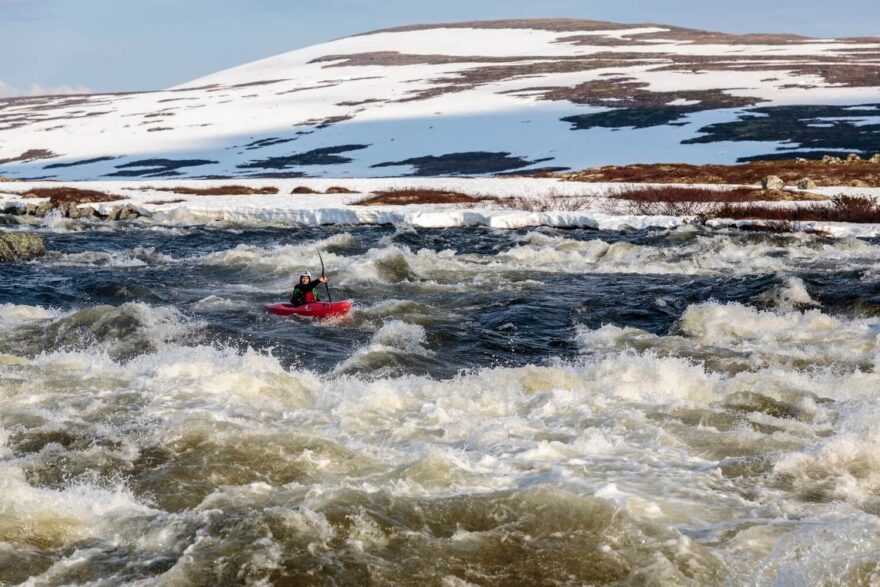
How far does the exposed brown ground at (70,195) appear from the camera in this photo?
44.1m

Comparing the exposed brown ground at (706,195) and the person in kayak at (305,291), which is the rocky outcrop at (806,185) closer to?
the exposed brown ground at (706,195)

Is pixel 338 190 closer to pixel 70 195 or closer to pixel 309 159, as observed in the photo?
pixel 70 195

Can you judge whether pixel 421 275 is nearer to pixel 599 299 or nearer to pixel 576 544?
pixel 599 299

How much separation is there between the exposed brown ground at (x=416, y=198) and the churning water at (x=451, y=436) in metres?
18.7

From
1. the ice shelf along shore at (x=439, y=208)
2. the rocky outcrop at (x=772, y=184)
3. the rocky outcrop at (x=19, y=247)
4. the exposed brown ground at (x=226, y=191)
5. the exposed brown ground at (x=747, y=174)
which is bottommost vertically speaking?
the exposed brown ground at (x=747, y=174)

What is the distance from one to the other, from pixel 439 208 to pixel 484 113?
56.2 metres

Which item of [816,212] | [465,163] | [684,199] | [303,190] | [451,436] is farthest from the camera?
[465,163]

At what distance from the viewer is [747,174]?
4397 cm

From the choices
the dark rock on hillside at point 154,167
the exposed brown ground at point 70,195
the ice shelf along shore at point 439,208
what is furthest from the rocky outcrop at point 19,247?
the dark rock on hillside at point 154,167

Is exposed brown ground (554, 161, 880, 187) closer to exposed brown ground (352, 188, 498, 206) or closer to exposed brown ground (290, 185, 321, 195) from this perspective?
exposed brown ground (352, 188, 498, 206)

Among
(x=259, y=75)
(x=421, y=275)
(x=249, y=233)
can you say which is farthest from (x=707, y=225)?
(x=259, y=75)

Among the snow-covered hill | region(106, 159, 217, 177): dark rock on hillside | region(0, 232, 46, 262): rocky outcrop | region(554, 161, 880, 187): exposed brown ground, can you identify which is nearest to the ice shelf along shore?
region(554, 161, 880, 187): exposed brown ground

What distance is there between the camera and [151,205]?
4044 centimetres

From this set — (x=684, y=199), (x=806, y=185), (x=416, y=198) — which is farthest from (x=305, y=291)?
(x=806, y=185)
